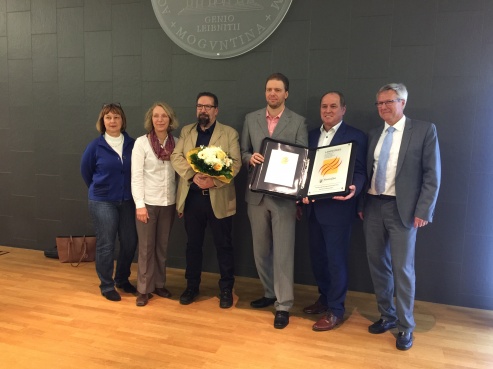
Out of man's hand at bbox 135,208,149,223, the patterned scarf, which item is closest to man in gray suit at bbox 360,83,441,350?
the patterned scarf

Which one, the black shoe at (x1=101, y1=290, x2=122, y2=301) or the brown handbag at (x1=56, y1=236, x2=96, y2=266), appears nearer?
the black shoe at (x1=101, y1=290, x2=122, y2=301)

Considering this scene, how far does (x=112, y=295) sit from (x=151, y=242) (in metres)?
0.54

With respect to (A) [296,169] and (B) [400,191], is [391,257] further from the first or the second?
(A) [296,169]

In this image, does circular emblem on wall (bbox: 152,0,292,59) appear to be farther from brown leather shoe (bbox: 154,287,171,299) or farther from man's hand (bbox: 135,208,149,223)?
brown leather shoe (bbox: 154,287,171,299)

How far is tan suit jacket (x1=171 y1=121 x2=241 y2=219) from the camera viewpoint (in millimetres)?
3025

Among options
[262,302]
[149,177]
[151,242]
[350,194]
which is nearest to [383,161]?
[350,194]

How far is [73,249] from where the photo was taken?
408cm

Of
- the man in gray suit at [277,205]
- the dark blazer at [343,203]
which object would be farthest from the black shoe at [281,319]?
the dark blazer at [343,203]

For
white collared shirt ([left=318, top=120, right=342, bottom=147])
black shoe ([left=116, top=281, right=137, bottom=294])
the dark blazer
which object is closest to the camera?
the dark blazer

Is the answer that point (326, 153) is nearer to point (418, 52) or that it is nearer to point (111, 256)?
point (418, 52)

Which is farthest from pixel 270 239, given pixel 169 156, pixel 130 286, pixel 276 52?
pixel 276 52

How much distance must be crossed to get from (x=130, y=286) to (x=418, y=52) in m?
3.00

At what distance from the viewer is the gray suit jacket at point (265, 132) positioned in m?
2.93

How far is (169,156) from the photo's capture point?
10.3 feet
